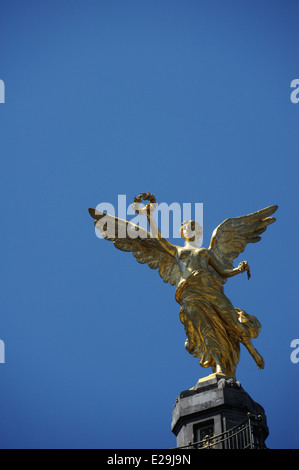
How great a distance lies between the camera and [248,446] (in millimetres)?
21750

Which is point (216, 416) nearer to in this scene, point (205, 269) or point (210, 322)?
point (210, 322)

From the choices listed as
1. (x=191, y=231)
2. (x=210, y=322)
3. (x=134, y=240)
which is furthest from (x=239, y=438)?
(x=134, y=240)

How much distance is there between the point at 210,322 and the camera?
25062 mm

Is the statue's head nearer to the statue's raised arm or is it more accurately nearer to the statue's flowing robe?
the statue's raised arm

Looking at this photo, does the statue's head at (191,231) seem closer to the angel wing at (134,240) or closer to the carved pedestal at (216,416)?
the angel wing at (134,240)

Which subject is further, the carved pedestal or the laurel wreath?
the laurel wreath

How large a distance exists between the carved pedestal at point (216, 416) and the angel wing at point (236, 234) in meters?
3.80

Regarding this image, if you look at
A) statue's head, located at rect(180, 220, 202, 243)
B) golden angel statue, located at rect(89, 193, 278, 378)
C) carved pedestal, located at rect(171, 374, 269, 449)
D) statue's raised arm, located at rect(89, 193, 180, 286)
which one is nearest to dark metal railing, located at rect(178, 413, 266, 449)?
carved pedestal, located at rect(171, 374, 269, 449)

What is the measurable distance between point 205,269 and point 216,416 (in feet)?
12.9

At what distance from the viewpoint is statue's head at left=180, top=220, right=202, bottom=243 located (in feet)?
86.9

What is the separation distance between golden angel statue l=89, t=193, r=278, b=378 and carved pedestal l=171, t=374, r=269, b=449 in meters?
0.91

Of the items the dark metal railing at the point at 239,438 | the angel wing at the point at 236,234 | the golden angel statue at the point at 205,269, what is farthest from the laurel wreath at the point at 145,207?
the dark metal railing at the point at 239,438
